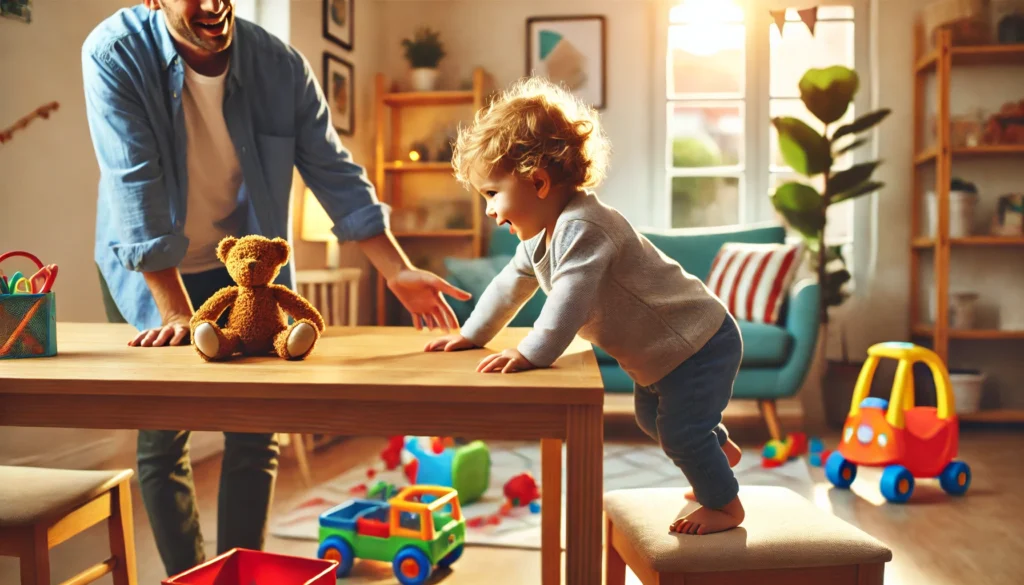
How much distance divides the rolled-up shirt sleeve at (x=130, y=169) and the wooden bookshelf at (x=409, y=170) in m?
3.10

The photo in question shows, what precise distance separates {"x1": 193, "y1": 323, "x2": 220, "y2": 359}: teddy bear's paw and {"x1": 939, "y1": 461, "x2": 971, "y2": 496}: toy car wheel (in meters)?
2.52

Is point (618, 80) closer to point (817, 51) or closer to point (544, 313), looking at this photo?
point (817, 51)

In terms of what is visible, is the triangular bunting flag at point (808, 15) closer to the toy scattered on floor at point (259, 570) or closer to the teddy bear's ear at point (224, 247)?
the teddy bear's ear at point (224, 247)

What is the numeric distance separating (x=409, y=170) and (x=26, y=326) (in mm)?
3715

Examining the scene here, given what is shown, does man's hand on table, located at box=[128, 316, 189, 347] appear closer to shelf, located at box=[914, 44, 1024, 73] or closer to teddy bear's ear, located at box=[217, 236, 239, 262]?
teddy bear's ear, located at box=[217, 236, 239, 262]

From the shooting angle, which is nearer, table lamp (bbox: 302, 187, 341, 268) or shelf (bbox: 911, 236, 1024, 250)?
table lamp (bbox: 302, 187, 341, 268)

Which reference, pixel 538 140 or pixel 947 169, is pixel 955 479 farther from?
pixel 538 140

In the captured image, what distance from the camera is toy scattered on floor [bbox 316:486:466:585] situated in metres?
1.93

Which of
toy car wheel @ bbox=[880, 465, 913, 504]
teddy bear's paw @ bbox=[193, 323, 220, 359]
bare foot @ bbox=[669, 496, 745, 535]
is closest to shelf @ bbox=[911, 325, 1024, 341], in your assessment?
toy car wheel @ bbox=[880, 465, 913, 504]

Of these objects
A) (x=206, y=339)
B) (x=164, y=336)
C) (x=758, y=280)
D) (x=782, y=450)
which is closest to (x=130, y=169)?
(x=164, y=336)

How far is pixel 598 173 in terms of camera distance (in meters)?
1.24

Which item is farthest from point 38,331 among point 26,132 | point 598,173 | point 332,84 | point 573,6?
point 573,6

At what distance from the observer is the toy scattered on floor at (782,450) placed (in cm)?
313

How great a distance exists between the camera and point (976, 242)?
3895mm
